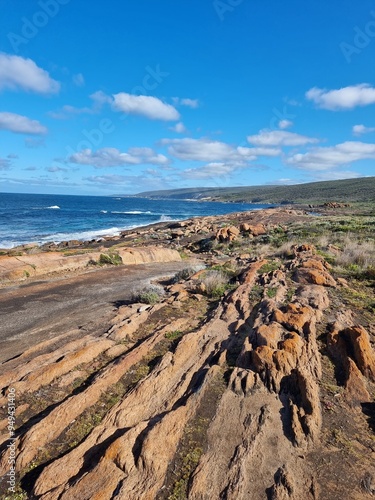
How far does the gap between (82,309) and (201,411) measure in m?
7.60

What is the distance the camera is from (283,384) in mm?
6918

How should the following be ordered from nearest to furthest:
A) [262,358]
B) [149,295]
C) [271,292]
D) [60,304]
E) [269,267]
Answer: [262,358] < [271,292] < [149,295] < [60,304] < [269,267]

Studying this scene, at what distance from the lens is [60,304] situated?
13086mm

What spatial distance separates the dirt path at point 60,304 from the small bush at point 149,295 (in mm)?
926

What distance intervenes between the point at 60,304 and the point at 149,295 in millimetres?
3765

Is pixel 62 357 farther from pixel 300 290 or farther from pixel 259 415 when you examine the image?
pixel 300 290

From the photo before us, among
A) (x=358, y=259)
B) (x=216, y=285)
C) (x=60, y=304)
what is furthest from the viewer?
(x=358, y=259)

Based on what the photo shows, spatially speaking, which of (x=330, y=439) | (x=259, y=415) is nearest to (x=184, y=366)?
(x=259, y=415)

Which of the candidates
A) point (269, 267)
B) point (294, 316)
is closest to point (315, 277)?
point (269, 267)

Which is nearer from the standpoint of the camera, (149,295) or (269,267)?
(149,295)

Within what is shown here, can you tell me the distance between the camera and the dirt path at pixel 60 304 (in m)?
10.2

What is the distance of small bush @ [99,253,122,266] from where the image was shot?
21.1m

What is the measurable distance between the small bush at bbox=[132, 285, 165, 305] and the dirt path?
0.93 metres

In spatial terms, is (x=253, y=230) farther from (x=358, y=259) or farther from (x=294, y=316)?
(x=294, y=316)
